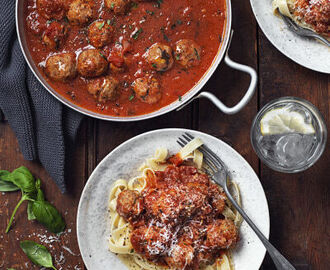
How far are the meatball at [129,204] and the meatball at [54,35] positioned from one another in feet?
5.48

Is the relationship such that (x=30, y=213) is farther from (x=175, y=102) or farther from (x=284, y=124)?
(x=284, y=124)

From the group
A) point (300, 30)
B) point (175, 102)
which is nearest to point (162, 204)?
point (175, 102)

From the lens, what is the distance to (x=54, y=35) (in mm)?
4676

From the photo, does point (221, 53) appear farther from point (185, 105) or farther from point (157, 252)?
point (157, 252)

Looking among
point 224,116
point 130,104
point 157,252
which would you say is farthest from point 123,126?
point 157,252

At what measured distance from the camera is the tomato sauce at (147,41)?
478cm

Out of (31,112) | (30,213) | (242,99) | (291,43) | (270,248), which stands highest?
(291,43)

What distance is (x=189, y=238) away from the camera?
183 inches

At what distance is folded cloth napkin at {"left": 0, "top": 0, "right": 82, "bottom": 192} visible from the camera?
4832mm

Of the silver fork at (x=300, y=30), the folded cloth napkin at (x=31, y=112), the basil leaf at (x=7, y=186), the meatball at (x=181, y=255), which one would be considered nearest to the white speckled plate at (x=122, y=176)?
the folded cloth napkin at (x=31, y=112)

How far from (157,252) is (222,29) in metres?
2.40

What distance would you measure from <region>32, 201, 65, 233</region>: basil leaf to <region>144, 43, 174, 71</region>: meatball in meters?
1.89

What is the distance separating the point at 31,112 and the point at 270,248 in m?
2.87

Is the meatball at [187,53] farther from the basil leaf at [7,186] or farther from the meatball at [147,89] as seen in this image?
the basil leaf at [7,186]
